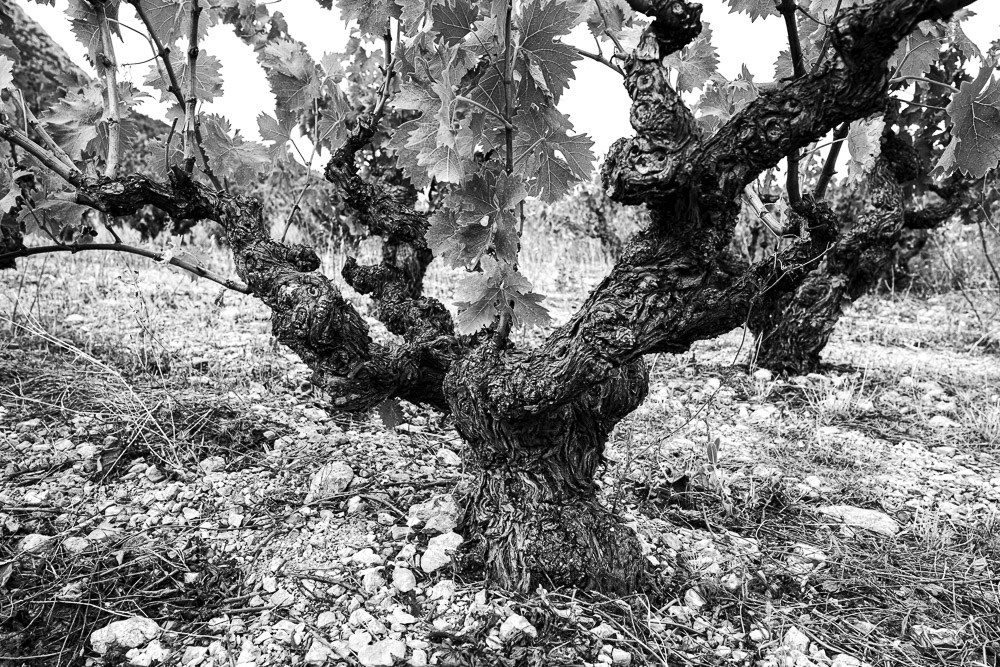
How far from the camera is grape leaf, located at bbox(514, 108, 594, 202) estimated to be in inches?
67.8

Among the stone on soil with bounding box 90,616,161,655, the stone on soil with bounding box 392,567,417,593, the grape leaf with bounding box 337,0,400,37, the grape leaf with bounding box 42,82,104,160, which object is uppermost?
the grape leaf with bounding box 337,0,400,37

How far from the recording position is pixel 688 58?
93.0 inches

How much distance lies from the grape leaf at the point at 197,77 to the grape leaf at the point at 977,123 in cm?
244

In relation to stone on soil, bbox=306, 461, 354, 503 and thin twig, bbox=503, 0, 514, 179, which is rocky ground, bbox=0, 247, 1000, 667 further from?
thin twig, bbox=503, 0, 514, 179

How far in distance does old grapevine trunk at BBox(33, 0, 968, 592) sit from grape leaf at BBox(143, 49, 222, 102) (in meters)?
0.54

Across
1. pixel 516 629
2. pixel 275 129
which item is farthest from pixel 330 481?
pixel 275 129

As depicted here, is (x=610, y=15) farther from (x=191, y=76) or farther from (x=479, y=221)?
(x=191, y=76)

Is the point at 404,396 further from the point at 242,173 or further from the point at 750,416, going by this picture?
the point at 750,416

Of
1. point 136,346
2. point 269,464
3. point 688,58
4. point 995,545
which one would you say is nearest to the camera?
point 995,545

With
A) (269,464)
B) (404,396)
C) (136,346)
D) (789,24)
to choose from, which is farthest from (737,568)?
(136,346)

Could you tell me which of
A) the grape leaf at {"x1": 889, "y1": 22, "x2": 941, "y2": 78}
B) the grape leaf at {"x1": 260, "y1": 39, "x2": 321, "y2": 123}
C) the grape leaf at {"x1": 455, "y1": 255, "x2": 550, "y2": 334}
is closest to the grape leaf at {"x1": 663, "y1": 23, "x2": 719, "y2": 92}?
the grape leaf at {"x1": 889, "y1": 22, "x2": 941, "y2": 78}

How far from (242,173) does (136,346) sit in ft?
4.78

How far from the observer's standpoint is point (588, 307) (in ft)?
5.80

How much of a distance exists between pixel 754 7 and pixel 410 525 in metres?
2.01
